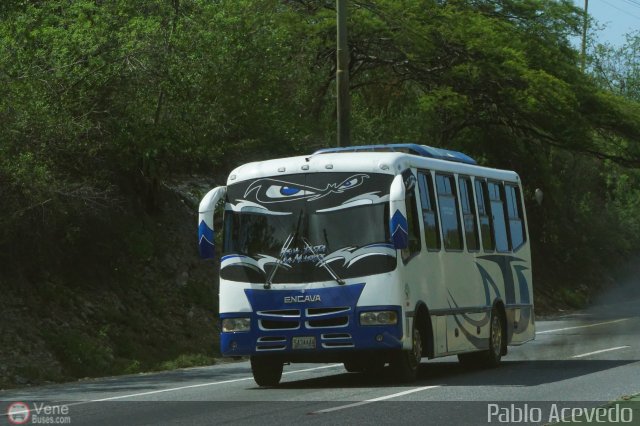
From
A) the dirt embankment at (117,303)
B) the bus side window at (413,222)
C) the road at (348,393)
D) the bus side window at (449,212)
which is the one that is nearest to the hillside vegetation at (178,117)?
the dirt embankment at (117,303)

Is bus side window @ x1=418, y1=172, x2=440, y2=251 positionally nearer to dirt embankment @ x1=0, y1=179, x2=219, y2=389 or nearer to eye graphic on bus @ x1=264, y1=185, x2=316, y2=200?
eye graphic on bus @ x1=264, y1=185, x2=316, y2=200

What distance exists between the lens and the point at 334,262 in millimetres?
16578

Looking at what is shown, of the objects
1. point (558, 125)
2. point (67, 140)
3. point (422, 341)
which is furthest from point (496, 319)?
point (558, 125)

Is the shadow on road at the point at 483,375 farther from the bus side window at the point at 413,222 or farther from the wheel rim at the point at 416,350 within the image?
the bus side window at the point at 413,222

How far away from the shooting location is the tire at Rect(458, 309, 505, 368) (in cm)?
2014

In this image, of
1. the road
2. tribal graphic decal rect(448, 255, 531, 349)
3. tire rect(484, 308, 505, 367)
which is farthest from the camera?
tire rect(484, 308, 505, 367)

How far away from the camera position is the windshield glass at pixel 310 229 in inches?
651

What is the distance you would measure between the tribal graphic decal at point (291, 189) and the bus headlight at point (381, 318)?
67.8 inches

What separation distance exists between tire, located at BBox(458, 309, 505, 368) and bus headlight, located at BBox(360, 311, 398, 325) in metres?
4.24

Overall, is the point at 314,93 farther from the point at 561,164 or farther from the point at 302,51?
the point at 561,164

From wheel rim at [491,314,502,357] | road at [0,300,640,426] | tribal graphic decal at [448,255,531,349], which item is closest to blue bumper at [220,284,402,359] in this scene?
road at [0,300,640,426]

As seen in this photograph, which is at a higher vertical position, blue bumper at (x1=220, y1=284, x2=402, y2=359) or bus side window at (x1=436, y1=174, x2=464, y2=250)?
bus side window at (x1=436, y1=174, x2=464, y2=250)

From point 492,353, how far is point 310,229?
477cm

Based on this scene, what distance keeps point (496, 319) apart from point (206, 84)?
903cm
